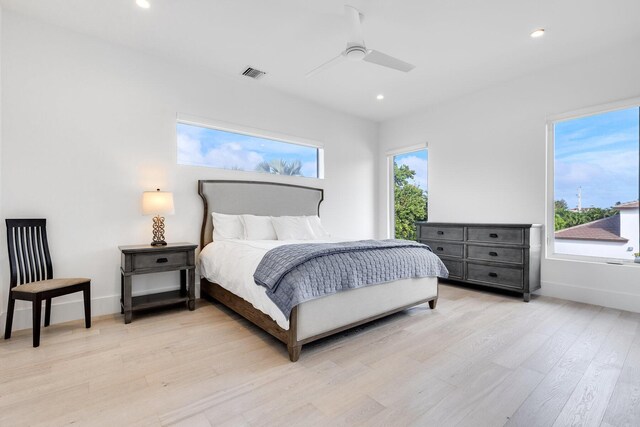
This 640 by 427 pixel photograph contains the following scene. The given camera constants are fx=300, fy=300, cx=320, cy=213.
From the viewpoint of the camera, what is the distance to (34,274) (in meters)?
2.60

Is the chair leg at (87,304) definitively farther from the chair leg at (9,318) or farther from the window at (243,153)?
the window at (243,153)

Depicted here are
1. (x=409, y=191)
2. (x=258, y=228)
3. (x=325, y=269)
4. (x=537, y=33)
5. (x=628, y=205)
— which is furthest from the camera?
(x=409, y=191)

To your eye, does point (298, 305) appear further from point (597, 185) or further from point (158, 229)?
point (597, 185)

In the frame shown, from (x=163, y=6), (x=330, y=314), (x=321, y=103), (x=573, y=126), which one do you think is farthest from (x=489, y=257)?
(x=163, y=6)

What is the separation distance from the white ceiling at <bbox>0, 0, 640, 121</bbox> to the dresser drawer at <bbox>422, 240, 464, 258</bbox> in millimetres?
2240

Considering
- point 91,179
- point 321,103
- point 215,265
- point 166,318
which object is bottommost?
point 166,318

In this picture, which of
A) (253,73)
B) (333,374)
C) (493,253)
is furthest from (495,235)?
(253,73)

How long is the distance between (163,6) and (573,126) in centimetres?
457

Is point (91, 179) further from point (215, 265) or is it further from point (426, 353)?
point (426, 353)

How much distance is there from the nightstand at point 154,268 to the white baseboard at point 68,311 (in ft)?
0.40

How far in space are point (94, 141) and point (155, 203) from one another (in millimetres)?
850

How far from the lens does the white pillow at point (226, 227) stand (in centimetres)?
358

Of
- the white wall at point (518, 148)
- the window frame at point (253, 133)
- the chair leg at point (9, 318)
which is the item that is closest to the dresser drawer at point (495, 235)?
the white wall at point (518, 148)

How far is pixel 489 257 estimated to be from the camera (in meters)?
3.82
